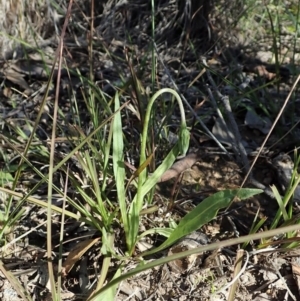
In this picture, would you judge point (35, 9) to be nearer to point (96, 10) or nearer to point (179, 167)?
point (96, 10)

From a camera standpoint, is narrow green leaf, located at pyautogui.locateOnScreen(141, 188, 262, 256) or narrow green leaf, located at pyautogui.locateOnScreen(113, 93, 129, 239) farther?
narrow green leaf, located at pyautogui.locateOnScreen(113, 93, 129, 239)

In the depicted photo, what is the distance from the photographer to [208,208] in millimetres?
1136

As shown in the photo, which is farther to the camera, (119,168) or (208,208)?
(119,168)

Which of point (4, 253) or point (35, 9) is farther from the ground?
point (35, 9)

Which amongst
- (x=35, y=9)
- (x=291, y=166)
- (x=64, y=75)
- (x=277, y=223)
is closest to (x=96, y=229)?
(x=277, y=223)

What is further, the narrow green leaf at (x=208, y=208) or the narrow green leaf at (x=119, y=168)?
the narrow green leaf at (x=119, y=168)

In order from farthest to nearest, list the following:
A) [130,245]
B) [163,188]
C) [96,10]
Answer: [96,10], [163,188], [130,245]

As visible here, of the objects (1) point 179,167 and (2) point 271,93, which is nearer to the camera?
(1) point 179,167

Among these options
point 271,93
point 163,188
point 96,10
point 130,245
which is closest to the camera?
point 130,245

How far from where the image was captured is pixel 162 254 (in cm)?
132

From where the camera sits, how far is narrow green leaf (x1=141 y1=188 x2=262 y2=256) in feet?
3.64

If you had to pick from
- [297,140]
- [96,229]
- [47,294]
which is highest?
[297,140]

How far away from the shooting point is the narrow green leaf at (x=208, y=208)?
1110mm

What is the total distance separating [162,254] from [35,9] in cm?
123
